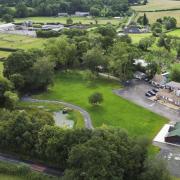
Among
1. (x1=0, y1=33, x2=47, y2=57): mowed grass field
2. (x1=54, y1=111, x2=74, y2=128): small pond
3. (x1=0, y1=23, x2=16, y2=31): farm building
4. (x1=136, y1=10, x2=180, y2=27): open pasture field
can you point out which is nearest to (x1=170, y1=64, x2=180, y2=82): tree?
(x1=54, y1=111, x2=74, y2=128): small pond

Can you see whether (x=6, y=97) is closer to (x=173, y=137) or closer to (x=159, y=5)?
(x=173, y=137)

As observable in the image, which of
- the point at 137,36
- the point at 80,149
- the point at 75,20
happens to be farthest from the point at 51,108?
the point at 75,20

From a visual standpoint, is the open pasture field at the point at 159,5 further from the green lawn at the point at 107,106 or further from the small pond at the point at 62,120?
the small pond at the point at 62,120

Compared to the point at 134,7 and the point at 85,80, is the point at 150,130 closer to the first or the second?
the point at 85,80

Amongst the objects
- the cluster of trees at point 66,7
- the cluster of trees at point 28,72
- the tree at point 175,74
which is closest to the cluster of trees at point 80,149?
the cluster of trees at point 28,72

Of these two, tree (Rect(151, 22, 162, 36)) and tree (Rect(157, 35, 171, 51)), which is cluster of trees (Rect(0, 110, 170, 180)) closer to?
tree (Rect(157, 35, 171, 51))

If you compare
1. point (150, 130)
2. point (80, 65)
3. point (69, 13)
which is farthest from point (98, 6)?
point (150, 130)
